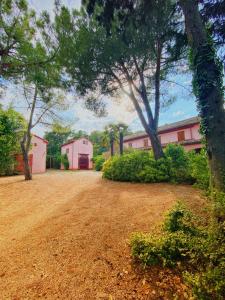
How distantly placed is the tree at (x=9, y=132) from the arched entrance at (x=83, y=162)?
14.4 m

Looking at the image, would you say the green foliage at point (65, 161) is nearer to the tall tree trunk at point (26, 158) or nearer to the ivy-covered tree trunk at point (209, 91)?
the tall tree trunk at point (26, 158)

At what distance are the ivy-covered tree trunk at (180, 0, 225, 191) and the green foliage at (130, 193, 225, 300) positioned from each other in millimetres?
733

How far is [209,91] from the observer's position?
3.74 meters

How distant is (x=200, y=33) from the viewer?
400cm

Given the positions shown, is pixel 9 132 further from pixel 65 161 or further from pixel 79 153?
pixel 79 153

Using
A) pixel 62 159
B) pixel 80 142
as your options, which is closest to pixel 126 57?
pixel 80 142

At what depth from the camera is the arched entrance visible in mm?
28594

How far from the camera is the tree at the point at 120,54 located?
26.5 feet

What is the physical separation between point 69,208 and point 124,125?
17.7 metres

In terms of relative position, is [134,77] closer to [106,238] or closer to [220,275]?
[106,238]

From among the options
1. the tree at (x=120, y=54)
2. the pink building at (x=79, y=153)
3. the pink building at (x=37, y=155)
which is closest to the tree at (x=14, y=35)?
the tree at (x=120, y=54)

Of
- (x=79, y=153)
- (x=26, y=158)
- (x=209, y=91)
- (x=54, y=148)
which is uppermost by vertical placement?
(x=54, y=148)

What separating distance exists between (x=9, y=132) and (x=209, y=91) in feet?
46.4

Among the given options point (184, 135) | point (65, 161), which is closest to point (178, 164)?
point (184, 135)
